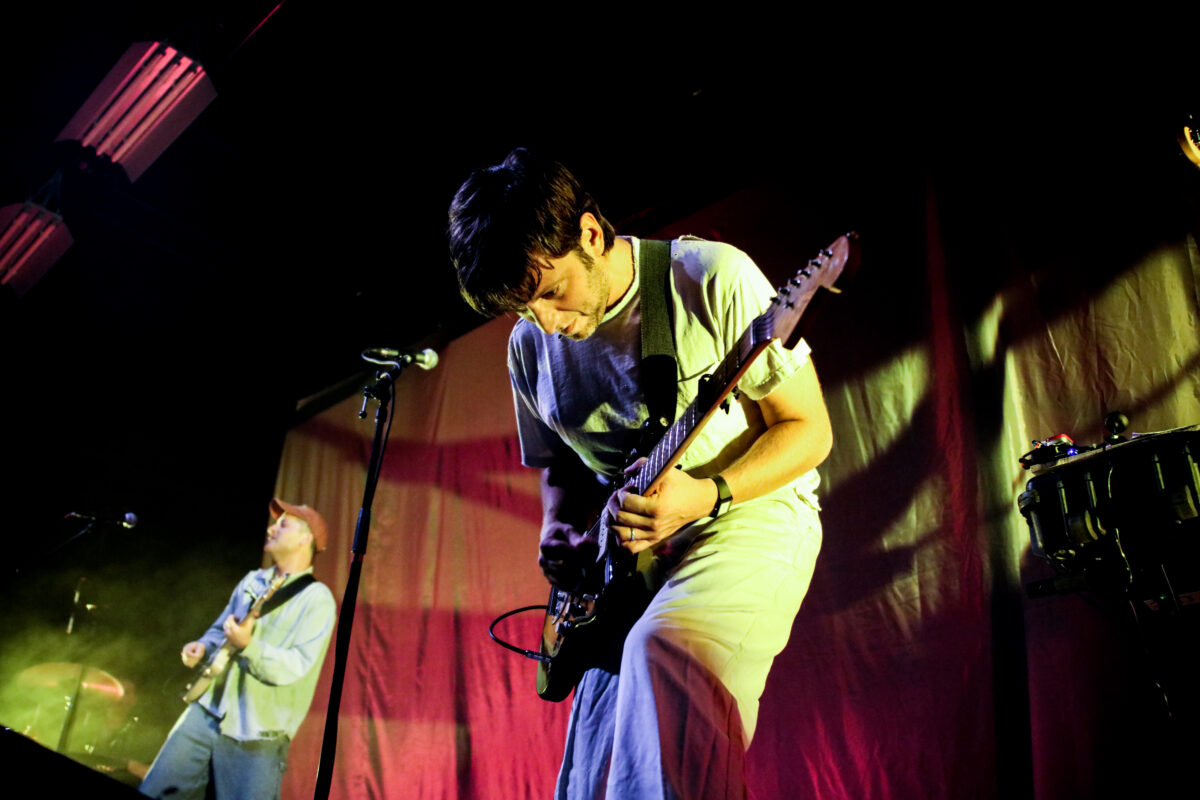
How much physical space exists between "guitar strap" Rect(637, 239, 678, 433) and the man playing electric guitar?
0.03m

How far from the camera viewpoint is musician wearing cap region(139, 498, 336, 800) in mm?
5129

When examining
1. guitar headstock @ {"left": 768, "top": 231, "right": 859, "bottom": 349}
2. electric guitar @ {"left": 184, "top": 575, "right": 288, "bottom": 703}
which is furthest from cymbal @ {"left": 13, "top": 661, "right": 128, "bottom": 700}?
guitar headstock @ {"left": 768, "top": 231, "right": 859, "bottom": 349}

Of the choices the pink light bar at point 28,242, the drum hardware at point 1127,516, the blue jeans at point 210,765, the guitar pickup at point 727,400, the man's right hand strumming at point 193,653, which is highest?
the pink light bar at point 28,242

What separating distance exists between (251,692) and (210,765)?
1.62 feet

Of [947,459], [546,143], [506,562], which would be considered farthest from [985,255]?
[506,562]

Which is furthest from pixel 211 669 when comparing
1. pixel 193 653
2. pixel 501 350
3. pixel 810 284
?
pixel 810 284

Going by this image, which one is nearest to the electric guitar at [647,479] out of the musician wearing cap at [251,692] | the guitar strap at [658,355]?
the guitar strap at [658,355]

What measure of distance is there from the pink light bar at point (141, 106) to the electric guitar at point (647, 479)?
4218 mm

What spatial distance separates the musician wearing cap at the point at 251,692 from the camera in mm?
5129

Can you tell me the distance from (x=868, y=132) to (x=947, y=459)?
1774 mm

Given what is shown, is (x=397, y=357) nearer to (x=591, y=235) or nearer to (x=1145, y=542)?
(x=591, y=235)

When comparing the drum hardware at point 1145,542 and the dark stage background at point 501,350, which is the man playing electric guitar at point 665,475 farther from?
the dark stage background at point 501,350

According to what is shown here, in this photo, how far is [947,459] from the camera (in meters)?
3.20

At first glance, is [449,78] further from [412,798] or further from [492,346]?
[412,798]
